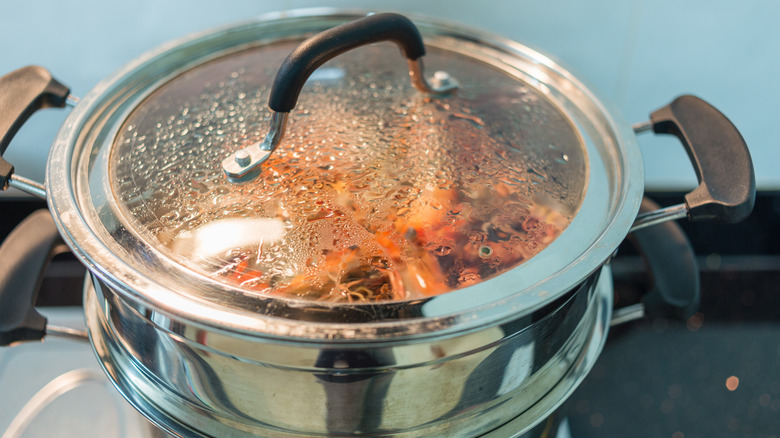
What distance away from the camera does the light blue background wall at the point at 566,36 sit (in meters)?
1.03

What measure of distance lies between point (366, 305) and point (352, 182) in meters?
0.14

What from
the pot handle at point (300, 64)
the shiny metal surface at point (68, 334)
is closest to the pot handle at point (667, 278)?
the pot handle at point (300, 64)

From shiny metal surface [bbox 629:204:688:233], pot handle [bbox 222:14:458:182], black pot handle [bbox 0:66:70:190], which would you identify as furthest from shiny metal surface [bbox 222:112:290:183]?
shiny metal surface [bbox 629:204:688:233]

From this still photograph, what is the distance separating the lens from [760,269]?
4.50ft

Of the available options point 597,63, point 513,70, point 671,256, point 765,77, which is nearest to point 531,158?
point 513,70

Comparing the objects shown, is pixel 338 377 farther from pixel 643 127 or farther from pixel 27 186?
pixel 643 127

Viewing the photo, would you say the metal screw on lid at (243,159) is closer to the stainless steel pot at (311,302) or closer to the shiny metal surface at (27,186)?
the stainless steel pot at (311,302)

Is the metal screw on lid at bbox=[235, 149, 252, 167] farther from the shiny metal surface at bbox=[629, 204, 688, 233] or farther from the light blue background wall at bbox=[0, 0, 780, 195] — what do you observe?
the light blue background wall at bbox=[0, 0, 780, 195]

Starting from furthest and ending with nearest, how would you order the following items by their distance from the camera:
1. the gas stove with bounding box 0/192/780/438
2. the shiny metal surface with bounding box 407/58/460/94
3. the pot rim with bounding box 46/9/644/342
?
1. the gas stove with bounding box 0/192/780/438
2. the shiny metal surface with bounding box 407/58/460/94
3. the pot rim with bounding box 46/9/644/342

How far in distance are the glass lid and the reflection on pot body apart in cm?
5

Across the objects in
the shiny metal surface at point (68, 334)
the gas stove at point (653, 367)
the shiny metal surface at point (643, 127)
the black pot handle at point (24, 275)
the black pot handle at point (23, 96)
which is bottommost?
the gas stove at point (653, 367)

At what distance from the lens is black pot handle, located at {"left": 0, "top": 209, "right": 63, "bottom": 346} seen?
2.34 ft

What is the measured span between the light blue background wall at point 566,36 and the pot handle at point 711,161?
288mm

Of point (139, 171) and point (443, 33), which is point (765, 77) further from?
point (139, 171)
